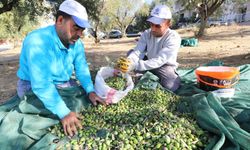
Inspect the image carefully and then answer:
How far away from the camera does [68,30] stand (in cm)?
297

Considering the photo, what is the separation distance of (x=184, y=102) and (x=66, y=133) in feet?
4.42

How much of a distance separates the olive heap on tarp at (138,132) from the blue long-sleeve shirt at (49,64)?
27 cm

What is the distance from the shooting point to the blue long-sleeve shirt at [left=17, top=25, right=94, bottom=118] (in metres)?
2.79

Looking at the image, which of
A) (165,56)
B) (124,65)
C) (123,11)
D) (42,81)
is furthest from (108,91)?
(123,11)

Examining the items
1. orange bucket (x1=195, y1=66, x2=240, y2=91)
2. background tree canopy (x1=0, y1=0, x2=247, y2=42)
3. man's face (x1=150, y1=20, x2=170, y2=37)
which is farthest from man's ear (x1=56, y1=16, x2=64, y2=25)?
background tree canopy (x1=0, y1=0, x2=247, y2=42)

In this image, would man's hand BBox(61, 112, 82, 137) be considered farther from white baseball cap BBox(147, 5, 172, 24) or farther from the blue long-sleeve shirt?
white baseball cap BBox(147, 5, 172, 24)

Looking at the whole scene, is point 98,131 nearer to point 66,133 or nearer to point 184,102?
point 66,133

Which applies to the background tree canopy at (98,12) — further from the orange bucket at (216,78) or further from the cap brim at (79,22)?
the cap brim at (79,22)

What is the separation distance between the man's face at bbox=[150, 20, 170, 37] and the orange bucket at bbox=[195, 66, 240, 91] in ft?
2.79

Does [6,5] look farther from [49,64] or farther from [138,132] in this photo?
[138,132]

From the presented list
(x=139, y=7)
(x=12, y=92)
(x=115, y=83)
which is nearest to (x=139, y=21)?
(x=139, y=7)

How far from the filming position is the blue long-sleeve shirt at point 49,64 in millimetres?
2785

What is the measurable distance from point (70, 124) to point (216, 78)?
5.71 ft

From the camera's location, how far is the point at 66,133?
2.63 metres
